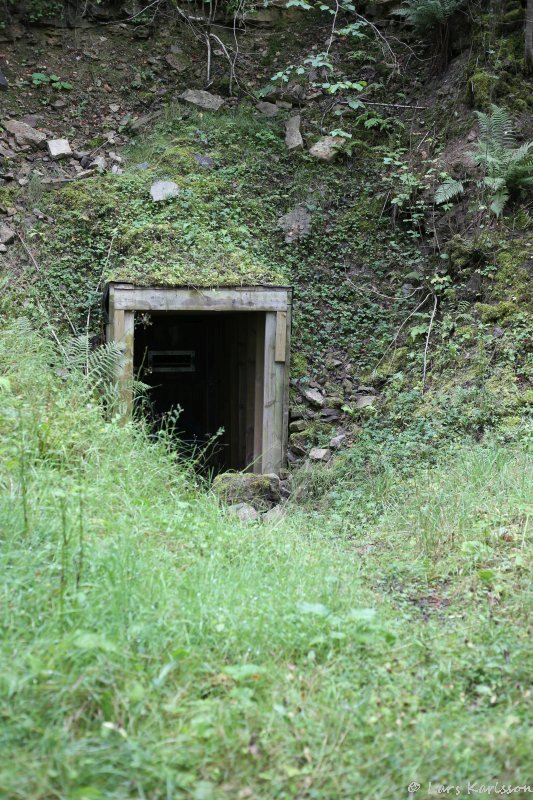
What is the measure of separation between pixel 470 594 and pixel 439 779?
48.1 inches

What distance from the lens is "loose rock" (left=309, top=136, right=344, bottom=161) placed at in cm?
831

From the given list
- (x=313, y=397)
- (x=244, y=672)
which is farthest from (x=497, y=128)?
(x=244, y=672)

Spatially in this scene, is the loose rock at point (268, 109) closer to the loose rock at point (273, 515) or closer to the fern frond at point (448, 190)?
the fern frond at point (448, 190)

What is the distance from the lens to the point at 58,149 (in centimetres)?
802

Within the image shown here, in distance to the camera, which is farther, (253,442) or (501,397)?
(253,442)

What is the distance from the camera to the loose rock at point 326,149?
27.3ft

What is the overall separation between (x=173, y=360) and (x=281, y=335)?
155 inches

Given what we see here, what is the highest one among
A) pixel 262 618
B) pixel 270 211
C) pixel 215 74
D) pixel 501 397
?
pixel 215 74

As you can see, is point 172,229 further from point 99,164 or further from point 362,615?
point 362,615

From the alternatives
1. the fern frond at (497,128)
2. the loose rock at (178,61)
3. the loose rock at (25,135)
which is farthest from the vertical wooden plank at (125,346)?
the loose rock at (178,61)

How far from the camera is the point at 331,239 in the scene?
7.77m

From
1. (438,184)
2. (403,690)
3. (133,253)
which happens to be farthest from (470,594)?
(438,184)

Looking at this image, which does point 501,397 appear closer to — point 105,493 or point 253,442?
point 253,442

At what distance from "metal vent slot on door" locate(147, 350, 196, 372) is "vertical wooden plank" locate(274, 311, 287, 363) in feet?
12.2
